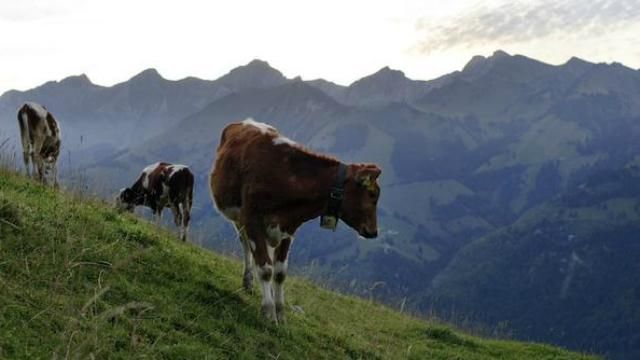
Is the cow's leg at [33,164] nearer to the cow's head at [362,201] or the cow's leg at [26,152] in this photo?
the cow's leg at [26,152]

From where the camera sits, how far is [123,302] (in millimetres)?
10203

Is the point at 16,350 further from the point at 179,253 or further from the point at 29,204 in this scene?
the point at 179,253

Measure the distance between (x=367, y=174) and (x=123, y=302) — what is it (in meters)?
4.44

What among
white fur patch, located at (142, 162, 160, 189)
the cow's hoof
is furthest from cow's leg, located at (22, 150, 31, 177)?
the cow's hoof

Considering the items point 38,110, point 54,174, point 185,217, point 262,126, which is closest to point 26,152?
point 38,110

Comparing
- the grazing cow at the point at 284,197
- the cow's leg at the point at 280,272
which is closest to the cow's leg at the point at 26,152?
the grazing cow at the point at 284,197

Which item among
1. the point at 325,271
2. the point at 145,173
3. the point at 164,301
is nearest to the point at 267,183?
the point at 164,301

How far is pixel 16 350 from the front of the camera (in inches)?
301

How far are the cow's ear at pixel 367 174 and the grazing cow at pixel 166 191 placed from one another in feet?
44.3

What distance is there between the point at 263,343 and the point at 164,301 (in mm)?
1677

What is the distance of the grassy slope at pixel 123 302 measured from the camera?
8.25 metres

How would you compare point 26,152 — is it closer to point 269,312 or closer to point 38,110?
point 38,110

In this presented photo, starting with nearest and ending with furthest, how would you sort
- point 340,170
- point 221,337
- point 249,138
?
point 221,337 < point 340,170 < point 249,138

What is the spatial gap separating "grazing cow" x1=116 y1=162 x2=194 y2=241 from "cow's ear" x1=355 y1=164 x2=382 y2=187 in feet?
44.3
